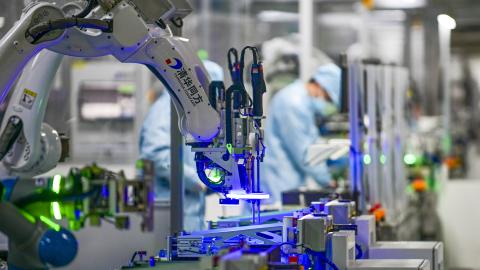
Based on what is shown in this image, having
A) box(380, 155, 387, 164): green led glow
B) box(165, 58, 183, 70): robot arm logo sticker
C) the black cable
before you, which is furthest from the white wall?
the black cable

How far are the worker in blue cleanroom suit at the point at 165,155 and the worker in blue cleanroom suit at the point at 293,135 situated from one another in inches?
66.2

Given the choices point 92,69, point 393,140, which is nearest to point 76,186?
point 393,140

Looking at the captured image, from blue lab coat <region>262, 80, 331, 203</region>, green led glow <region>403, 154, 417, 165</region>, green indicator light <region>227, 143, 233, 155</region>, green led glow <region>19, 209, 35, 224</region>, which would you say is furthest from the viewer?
green led glow <region>403, 154, 417, 165</region>

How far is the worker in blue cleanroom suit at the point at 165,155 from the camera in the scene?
20.5 feet

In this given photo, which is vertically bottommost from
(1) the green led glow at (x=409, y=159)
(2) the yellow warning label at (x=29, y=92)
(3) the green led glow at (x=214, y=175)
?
(3) the green led glow at (x=214, y=175)

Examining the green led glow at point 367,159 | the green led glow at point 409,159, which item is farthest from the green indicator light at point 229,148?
the green led glow at point 409,159

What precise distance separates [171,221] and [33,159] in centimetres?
114

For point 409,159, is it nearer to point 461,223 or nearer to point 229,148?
point 461,223

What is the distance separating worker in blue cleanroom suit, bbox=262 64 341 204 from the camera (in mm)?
8352

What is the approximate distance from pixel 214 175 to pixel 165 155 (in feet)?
6.39

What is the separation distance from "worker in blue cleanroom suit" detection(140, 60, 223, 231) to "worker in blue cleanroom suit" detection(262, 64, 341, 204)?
5.52 feet

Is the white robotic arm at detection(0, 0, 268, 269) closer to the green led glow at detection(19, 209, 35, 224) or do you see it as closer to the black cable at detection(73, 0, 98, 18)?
the black cable at detection(73, 0, 98, 18)

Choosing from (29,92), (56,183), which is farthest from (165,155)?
(29,92)

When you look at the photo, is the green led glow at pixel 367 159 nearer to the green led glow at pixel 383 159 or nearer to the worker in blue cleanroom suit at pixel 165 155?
the green led glow at pixel 383 159
